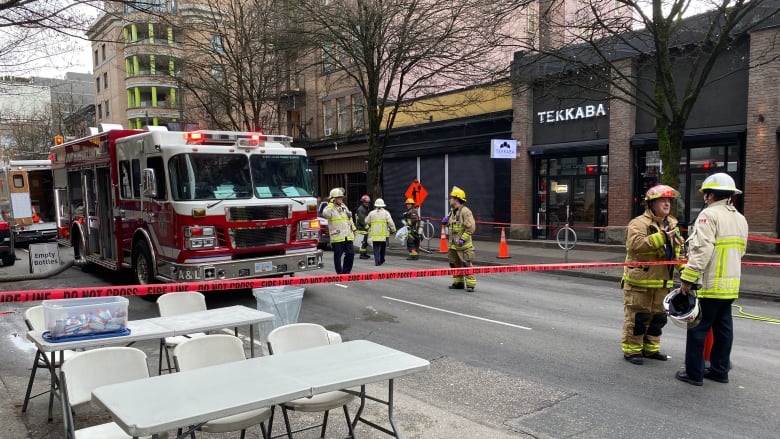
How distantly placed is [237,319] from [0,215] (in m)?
14.4

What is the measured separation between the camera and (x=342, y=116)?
2975 centimetres

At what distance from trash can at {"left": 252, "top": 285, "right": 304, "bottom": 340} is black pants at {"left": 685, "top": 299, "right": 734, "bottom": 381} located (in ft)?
13.4

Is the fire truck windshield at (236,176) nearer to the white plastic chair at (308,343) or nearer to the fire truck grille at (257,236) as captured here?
the fire truck grille at (257,236)

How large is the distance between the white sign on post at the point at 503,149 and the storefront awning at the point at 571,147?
128 cm

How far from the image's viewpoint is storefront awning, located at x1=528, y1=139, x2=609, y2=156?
17938 millimetres

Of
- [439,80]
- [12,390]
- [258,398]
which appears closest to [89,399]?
[258,398]

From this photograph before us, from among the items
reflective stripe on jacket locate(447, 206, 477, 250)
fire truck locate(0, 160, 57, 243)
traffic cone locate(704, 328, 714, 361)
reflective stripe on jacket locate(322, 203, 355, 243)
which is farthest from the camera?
fire truck locate(0, 160, 57, 243)

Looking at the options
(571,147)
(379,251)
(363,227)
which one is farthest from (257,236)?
(571,147)

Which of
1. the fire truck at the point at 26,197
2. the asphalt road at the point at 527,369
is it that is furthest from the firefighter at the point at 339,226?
the fire truck at the point at 26,197

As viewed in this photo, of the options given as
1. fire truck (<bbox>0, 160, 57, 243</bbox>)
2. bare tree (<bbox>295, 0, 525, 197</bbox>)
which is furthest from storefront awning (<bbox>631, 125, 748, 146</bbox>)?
fire truck (<bbox>0, 160, 57, 243</bbox>)

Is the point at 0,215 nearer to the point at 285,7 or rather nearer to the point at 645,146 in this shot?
the point at 285,7

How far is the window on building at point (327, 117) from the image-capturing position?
101 feet

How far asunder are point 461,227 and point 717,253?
17.9 ft

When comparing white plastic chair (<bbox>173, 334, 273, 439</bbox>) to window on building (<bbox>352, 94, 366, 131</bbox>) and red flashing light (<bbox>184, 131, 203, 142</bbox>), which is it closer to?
red flashing light (<bbox>184, 131, 203, 142</bbox>)
